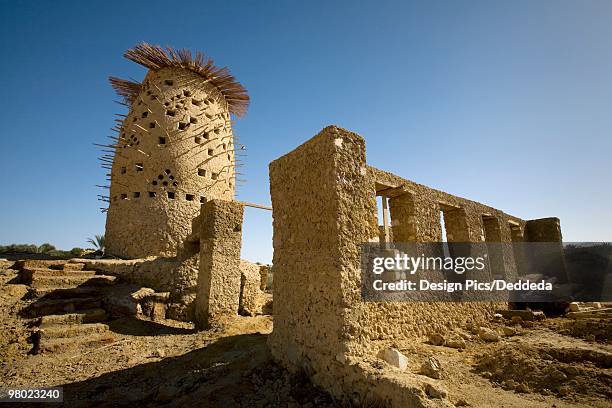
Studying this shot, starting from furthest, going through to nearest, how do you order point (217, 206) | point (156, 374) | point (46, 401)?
1. point (217, 206)
2. point (156, 374)
3. point (46, 401)

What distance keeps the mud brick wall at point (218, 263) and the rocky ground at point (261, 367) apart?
75cm

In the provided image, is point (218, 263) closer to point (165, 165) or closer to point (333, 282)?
point (333, 282)

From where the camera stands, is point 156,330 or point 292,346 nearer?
point 292,346

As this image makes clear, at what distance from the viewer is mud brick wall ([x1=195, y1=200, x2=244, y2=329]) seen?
7.61m

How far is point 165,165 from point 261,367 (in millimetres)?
9950

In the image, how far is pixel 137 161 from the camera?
40.1 feet

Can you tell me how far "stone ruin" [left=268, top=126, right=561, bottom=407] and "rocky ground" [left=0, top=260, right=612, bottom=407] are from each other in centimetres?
28

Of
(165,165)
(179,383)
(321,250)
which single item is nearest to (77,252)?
(165,165)

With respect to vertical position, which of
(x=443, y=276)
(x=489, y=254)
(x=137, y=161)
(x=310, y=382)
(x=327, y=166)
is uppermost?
(x=137, y=161)

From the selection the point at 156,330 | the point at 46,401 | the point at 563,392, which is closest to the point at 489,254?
the point at 563,392

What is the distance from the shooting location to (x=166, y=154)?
40.2 feet

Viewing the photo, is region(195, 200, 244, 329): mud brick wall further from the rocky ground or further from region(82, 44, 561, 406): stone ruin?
the rocky ground

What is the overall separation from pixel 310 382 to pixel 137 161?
1152 centimetres

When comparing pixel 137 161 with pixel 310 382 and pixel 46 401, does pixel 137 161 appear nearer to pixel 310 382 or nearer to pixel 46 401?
pixel 46 401
